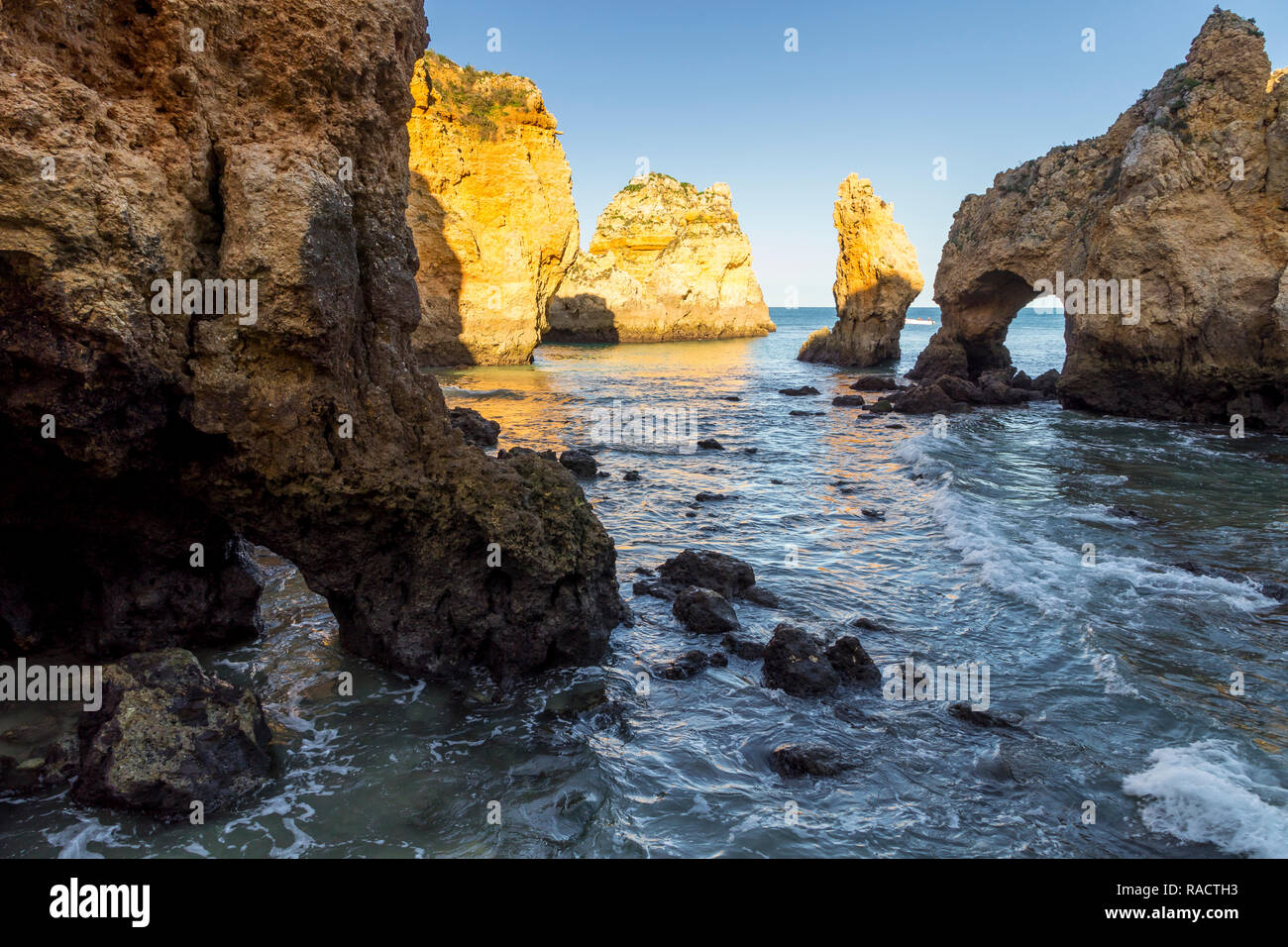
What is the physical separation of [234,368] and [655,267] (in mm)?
85500

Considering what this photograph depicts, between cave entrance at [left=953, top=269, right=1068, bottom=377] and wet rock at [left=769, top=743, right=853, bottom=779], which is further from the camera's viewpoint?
cave entrance at [left=953, top=269, right=1068, bottom=377]

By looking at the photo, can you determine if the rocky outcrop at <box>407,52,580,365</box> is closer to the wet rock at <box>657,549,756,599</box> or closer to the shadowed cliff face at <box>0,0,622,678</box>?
the wet rock at <box>657,549,756,599</box>

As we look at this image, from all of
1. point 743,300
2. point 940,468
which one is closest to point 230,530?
point 940,468

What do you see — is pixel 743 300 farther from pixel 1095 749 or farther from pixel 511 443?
pixel 1095 749

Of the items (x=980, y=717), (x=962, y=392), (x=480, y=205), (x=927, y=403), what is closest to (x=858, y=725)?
(x=980, y=717)

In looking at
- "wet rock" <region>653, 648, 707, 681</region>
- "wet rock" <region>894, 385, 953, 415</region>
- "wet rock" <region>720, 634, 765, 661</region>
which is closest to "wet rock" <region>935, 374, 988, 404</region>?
"wet rock" <region>894, 385, 953, 415</region>

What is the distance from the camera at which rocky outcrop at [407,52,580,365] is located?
132 feet

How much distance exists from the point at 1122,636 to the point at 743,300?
9048 centimetres

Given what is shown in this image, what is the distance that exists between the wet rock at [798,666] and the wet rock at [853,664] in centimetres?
11

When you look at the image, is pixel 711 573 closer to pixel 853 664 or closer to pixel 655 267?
pixel 853 664

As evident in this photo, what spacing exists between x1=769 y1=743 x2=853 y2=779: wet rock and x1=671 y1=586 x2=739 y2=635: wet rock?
8.90ft

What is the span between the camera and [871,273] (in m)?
51.7

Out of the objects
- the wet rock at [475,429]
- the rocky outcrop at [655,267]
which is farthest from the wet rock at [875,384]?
the rocky outcrop at [655,267]

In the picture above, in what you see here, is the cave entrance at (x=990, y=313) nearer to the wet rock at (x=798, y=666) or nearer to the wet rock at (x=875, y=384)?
the wet rock at (x=875, y=384)
